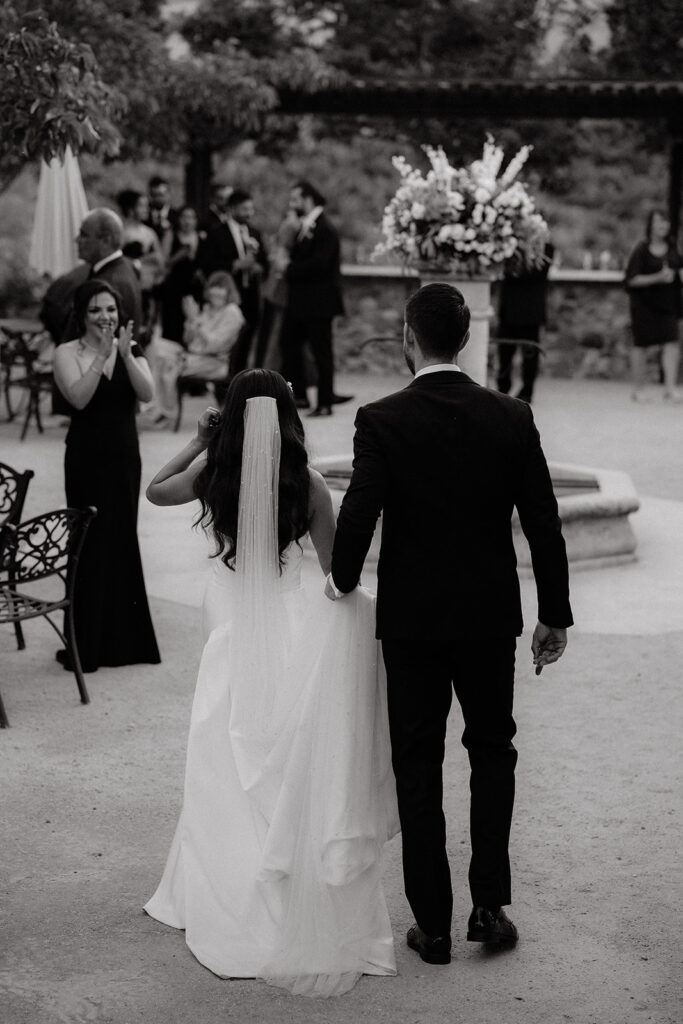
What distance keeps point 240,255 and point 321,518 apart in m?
9.74

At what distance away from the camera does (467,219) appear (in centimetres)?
872

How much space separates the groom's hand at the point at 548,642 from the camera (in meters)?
3.64

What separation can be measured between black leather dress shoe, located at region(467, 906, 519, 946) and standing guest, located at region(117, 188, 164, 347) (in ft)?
30.3

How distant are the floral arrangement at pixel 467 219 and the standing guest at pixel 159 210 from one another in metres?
5.72

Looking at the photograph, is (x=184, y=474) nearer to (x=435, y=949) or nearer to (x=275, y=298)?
(x=435, y=949)

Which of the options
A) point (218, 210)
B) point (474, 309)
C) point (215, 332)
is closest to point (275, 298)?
point (218, 210)

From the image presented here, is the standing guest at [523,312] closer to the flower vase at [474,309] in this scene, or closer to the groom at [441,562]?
the flower vase at [474,309]

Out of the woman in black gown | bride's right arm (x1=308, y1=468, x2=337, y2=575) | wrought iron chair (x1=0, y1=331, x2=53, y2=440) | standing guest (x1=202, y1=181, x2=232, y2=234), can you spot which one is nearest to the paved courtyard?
the woman in black gown

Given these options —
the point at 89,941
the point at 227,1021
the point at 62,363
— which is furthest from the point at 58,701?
the point at 227,1021

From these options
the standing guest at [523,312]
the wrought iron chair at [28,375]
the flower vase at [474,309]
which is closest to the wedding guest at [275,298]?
the standing guest at [523,312]

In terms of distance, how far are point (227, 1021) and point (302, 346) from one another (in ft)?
34.5

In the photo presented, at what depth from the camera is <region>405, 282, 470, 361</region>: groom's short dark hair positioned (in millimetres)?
3459

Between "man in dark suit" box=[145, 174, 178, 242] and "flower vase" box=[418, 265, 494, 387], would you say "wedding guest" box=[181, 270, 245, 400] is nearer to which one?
"man in dark suit" box=[145, 174, 178, 242]

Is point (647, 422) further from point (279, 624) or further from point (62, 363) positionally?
point (279, 624)
